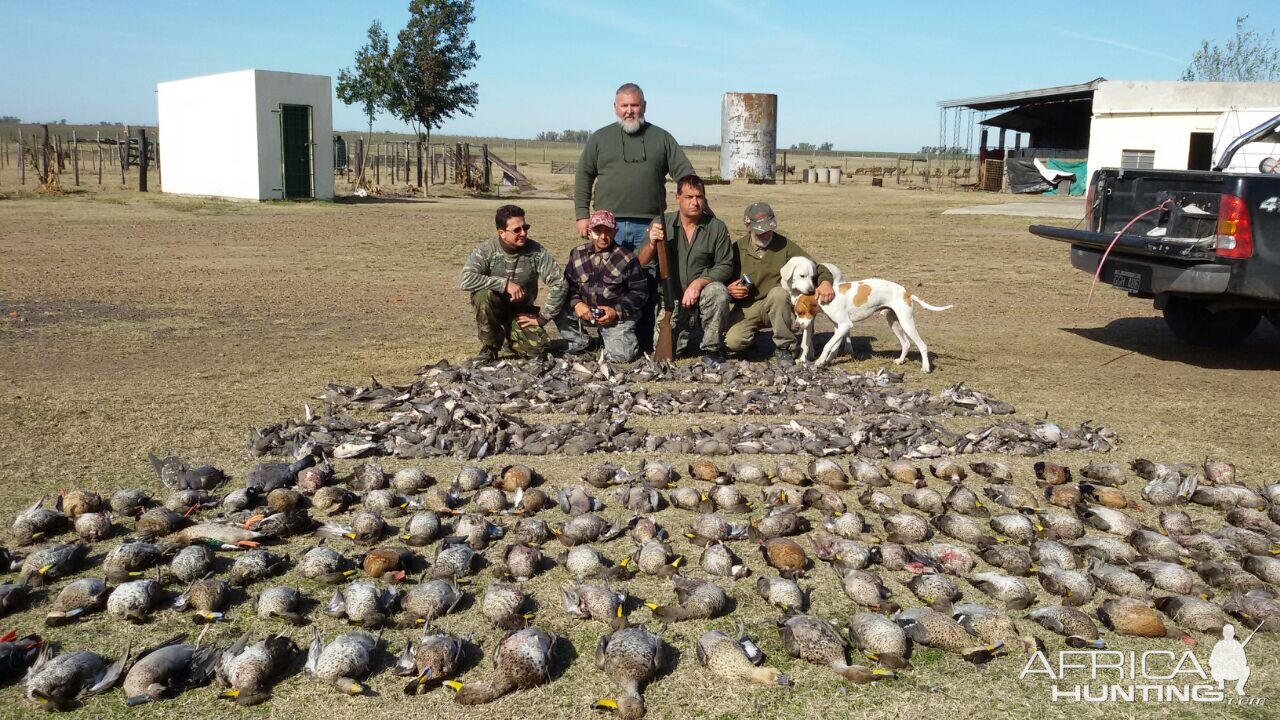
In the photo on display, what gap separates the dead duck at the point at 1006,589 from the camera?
4.29 metres

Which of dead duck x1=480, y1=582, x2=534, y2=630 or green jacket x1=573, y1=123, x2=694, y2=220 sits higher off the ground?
green jacket x1=573, y1=123, x2=694, y2=220

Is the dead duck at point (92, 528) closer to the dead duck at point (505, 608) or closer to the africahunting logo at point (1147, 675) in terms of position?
the dead duck at point (505, 608)

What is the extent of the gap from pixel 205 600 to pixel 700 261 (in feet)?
17.8

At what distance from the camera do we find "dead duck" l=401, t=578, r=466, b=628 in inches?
159

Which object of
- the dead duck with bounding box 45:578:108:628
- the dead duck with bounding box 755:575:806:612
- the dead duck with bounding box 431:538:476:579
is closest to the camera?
the dead duck with bounding box 45:578:108:628

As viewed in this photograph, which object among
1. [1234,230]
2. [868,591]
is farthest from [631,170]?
[868,591]

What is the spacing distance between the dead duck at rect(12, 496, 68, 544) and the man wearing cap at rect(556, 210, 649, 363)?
434 cm

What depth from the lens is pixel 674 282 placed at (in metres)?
8.71

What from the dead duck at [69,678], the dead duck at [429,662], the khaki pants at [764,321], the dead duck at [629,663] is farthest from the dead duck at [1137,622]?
the khaki pants at [764,321]

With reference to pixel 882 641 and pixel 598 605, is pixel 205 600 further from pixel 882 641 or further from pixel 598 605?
pixel 882 641

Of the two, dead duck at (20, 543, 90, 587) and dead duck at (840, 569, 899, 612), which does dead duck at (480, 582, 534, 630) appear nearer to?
dead duck at (840, 569, 899, 612)

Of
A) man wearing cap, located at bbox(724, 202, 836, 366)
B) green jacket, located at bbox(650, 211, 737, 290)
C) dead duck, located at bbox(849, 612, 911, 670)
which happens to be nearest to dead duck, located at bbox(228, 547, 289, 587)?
dead duck, located at bbox(849, 612, 911, 670)

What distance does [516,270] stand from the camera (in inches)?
335

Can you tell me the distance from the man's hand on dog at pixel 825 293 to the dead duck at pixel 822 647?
15.4 feet
